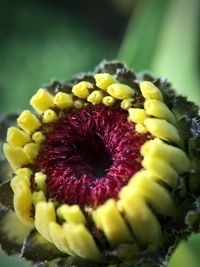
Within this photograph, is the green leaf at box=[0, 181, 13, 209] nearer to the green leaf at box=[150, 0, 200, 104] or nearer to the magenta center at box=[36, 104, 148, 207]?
the magenta center at box=[36, 104, 148, 207]

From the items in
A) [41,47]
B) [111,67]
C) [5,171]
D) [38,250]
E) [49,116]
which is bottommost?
[38,250]

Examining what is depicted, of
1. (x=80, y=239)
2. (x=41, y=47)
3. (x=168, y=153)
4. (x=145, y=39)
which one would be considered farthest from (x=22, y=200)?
(x=41, y=47)

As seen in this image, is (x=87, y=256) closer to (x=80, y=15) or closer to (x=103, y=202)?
(x=103, y=202)

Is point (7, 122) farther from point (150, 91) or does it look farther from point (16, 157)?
point (150, 91)

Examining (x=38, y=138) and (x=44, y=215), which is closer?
(x=44, y=215)

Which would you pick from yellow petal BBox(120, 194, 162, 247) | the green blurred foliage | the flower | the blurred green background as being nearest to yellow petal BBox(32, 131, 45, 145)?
the flower
